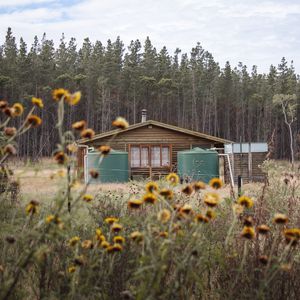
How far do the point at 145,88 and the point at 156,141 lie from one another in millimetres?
34760

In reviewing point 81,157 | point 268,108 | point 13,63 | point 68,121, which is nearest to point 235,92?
point 268,108

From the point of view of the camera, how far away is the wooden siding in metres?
22.2

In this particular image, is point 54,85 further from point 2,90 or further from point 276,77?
point 276,77

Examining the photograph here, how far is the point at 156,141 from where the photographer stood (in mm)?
22328

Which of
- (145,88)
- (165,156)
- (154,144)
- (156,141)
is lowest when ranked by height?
(165,156)

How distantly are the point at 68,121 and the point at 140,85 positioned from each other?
995cm

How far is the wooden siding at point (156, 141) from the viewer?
22188 mm

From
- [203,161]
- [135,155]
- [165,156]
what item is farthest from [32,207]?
[165,156]

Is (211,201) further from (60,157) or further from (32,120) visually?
(32,120)

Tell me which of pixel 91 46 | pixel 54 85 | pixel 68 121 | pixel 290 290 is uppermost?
pixel 91 46

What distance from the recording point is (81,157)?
925 inches

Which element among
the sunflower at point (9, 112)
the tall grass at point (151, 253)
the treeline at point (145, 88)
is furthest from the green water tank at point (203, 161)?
the treeline at point (145, 88)

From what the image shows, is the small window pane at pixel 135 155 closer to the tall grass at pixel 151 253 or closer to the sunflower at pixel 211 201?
the tall grass at pixel 151 253

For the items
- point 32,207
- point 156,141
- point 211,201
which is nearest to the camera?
point 211,201
